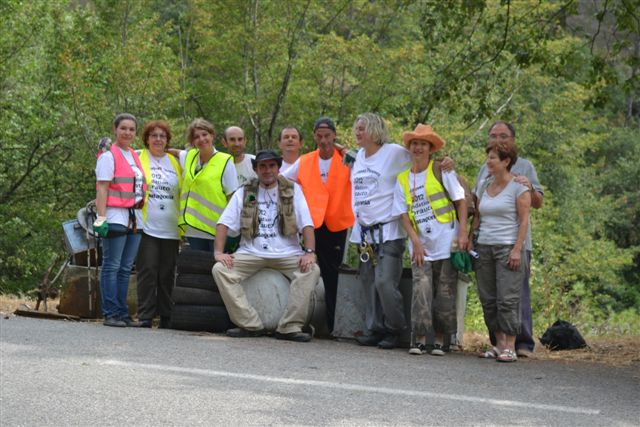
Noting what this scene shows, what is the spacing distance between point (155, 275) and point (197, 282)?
717mm

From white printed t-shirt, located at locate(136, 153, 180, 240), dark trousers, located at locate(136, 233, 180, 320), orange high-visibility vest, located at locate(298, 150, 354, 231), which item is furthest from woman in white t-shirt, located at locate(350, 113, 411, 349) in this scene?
dark trousers, located at locate(136, 233, 180, 320)

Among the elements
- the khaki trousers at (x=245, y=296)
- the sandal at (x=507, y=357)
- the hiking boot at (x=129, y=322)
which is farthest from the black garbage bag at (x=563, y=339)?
the hiking boot at (x=129, y=322)

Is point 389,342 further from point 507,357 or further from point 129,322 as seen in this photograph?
point 129,322

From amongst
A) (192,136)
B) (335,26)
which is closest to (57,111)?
(335,26)

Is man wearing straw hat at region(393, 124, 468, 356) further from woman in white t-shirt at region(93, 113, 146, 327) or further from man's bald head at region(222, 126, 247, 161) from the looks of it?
woman in white t-shirt at region(93, 113, 146, 327)

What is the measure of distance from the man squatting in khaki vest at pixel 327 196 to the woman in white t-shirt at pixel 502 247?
1655mm

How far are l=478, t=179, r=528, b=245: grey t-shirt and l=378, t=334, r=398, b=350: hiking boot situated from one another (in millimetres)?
1308

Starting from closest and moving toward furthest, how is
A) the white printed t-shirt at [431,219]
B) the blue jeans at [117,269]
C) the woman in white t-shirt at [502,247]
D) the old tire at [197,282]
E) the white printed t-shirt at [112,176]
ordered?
the woman in white t-shirt at [502,247], the white printed t-shirt at [431,219], the old tire at [197,282], the white printed t-shirt at [112,176], the blue jeans at [117,269]

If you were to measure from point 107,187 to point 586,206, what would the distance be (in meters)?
31.3

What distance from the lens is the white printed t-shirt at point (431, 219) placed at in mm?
9977

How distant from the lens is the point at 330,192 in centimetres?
1097

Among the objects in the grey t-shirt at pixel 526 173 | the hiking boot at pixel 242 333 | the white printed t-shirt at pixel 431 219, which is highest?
the grey t-shirt at pixel 526 173

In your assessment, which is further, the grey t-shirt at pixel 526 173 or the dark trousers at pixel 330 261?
the dark trousers at pixel 330 261

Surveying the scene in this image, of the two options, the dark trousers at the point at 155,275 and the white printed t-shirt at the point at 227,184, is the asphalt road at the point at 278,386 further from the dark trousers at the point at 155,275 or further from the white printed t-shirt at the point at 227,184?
the white printed t-shirt at the point at 227,184
